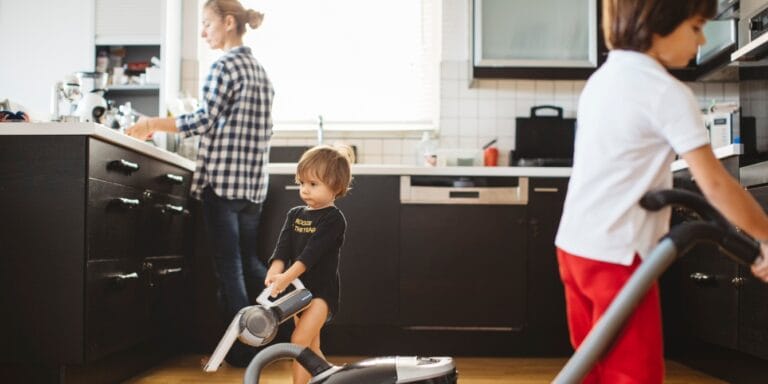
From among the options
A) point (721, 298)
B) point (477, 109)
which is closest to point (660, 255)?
point (721, 298)

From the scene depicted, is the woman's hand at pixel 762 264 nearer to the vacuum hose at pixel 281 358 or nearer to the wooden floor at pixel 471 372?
the vacuum hose at pixel 281 358

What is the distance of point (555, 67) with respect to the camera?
3.67m

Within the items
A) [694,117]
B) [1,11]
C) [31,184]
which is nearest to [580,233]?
[694,117]

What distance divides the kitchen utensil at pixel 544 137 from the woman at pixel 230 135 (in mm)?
1460

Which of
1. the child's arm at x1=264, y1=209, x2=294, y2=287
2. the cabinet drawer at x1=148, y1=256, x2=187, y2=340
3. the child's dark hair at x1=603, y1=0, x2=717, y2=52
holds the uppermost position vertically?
the child's dark hair at x1=603, y1=0, x2=717, y2=52

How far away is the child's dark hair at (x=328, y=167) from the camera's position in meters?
2.01

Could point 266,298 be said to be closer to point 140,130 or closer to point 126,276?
point 126,276

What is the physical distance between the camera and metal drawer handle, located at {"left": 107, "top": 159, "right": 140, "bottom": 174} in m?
2.42

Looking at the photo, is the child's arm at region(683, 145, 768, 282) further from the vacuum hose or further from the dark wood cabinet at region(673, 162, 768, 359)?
the dark wood cabinet at region(673, 162, 768, 359)

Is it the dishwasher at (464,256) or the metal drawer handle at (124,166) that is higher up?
the metal drawer handle at (124,166)

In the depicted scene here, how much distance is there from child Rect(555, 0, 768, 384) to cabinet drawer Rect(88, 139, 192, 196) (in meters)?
1.55

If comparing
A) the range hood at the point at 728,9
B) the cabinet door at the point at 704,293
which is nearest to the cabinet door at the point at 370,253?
the cabinet door at the point at 704,293

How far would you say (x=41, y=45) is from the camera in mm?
3797

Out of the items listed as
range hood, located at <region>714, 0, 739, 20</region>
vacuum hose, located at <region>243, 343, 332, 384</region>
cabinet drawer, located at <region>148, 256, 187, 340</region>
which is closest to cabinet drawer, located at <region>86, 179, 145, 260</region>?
cabinet drawer, located at <region>148, 256, 187, 340</region>
